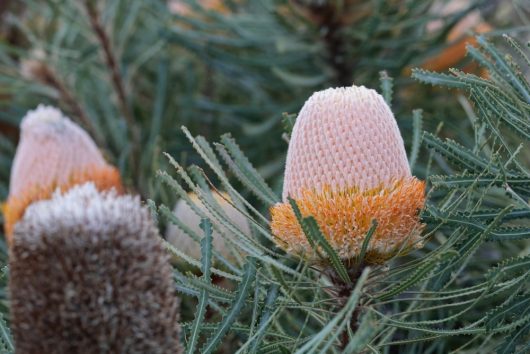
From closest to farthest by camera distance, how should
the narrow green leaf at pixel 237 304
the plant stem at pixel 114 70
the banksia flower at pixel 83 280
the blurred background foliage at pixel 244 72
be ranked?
the banksia flower at pixel 83 280, the narrow green leaf at pixel 237 304, the blurred background foliage at pixel 244 72, the plant stem at pixel 114 70

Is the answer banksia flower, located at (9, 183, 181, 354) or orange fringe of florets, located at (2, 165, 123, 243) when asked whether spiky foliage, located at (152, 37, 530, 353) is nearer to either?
banksia flower, located at (9, 183, 181, 354)

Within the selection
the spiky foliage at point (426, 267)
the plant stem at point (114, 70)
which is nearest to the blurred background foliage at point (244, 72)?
the plant stem at point (114, 70)

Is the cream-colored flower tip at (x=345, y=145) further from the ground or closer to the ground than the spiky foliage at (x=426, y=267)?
further from the ground

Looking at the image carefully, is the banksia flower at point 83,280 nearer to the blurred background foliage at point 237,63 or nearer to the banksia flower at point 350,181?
the banksia flower at point 350,181

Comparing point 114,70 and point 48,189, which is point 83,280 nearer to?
point 48,189

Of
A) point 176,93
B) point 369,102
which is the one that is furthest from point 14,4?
point 369,102

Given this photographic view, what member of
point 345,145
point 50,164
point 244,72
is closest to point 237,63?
point 244,72
